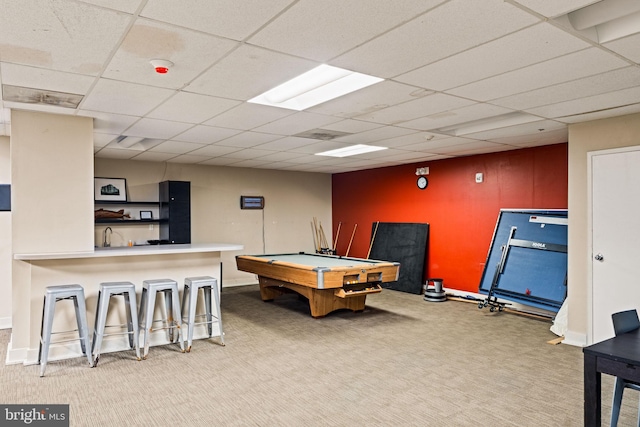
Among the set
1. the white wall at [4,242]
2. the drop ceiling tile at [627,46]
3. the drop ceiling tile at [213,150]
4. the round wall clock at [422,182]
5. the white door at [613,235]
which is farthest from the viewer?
the round wall clock at [422,182]

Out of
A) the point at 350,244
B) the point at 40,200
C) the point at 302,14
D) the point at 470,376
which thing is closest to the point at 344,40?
the point at 302,14

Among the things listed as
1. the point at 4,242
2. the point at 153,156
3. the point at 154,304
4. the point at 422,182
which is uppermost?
A: the point at 153,156

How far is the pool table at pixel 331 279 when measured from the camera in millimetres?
5105

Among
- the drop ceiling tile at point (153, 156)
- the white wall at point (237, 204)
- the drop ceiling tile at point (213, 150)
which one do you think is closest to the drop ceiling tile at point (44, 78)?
the drop ceiling tile at point (213, 150)

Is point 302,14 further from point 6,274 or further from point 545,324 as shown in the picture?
point 6,274

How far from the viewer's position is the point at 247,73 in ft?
9.81

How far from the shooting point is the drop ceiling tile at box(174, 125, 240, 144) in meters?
4.86

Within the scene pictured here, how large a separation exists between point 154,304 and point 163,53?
2.74 meters

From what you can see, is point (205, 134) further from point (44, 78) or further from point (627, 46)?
point (627, 46)

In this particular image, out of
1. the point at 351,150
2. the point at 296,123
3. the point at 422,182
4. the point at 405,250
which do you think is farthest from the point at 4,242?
the point at 422,182

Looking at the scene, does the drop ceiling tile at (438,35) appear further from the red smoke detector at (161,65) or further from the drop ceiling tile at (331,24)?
the red smoke detector at (161,65)

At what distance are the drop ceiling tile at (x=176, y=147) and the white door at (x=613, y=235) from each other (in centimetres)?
475

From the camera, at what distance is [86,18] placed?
215cm

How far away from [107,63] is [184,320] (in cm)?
291
